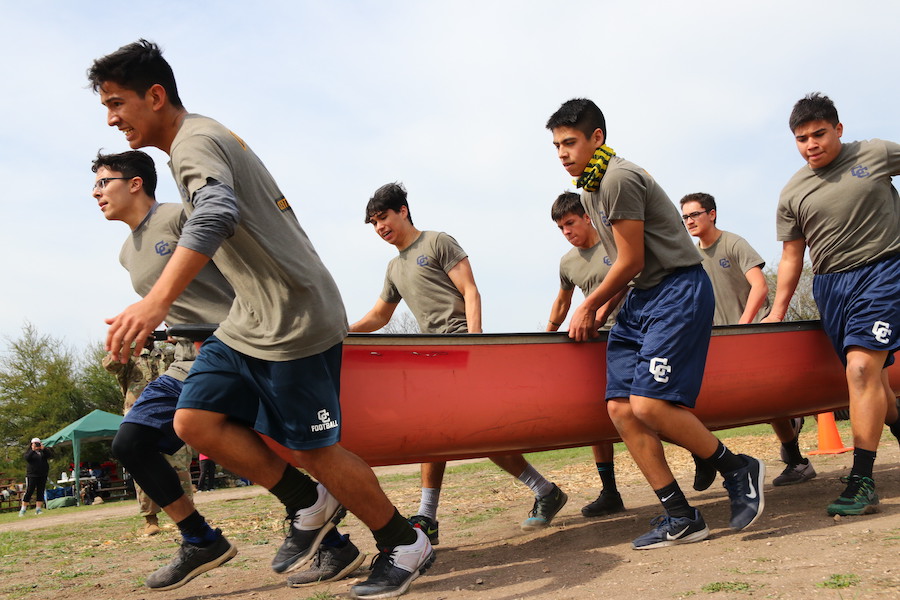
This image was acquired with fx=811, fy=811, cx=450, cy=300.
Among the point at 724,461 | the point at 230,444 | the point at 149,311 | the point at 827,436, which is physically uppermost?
the point at 149,311

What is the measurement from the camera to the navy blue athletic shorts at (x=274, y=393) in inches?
115

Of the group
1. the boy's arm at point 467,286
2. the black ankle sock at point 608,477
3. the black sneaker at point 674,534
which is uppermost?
the boy's arm at point 467,286

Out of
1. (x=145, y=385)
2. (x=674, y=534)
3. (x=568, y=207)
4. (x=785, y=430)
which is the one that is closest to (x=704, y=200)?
(x=568, y=207)

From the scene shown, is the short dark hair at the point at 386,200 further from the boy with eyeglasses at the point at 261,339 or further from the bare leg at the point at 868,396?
the bare leg at the point at 868,396

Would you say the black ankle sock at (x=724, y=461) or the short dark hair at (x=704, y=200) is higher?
the short dark hair at (x=704, y=200)

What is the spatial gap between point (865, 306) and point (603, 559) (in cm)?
190

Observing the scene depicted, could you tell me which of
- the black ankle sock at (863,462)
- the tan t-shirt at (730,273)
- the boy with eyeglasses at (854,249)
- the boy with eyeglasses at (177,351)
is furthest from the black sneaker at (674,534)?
the tan t-shirt at (730,273)

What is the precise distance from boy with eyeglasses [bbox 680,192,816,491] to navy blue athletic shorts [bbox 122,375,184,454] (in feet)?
11.9

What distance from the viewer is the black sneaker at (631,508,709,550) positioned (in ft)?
11.8

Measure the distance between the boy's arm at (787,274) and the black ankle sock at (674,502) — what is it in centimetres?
152

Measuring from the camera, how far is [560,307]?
5.49 meters

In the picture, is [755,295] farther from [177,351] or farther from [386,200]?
[177,351]

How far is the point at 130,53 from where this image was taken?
2934 millimetres

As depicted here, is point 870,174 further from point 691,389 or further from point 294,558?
point 294,558
